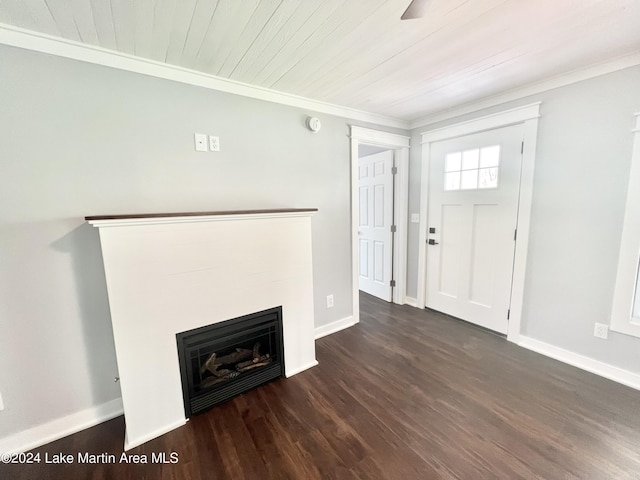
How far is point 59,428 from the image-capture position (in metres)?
1.62

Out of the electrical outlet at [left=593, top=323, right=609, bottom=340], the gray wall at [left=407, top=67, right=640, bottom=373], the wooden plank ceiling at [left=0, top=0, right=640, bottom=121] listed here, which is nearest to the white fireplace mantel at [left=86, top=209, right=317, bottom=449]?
the wooden plank ceiling at [left=0, top=0, right=640, bottom=121]

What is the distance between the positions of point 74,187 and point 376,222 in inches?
123

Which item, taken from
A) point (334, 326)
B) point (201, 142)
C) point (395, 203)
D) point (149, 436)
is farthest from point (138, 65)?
point (395, 203)

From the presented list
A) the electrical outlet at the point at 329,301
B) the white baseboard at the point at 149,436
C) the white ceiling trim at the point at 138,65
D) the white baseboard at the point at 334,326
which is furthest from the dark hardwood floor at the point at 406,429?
the white ceiling trim at the point at 138,65

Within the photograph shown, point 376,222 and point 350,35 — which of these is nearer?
point 350,35

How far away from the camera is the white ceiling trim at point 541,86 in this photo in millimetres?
1824

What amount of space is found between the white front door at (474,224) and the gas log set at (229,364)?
2243 millimetres

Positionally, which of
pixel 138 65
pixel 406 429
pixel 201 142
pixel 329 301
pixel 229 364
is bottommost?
pixel 406 429

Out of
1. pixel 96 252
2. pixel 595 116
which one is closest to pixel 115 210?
pixel 96 252

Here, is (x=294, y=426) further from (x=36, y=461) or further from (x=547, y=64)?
(x=547, y=64)

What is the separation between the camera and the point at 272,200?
7.59 ft

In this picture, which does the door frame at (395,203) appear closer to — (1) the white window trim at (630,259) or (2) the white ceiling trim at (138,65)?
(2) the white ceiling trim at (138,65)

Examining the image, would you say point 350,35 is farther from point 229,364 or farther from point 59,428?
point 59,428

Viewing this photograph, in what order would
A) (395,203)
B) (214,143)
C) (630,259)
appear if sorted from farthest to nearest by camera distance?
(395,203) < (214,143) < (630,259)
